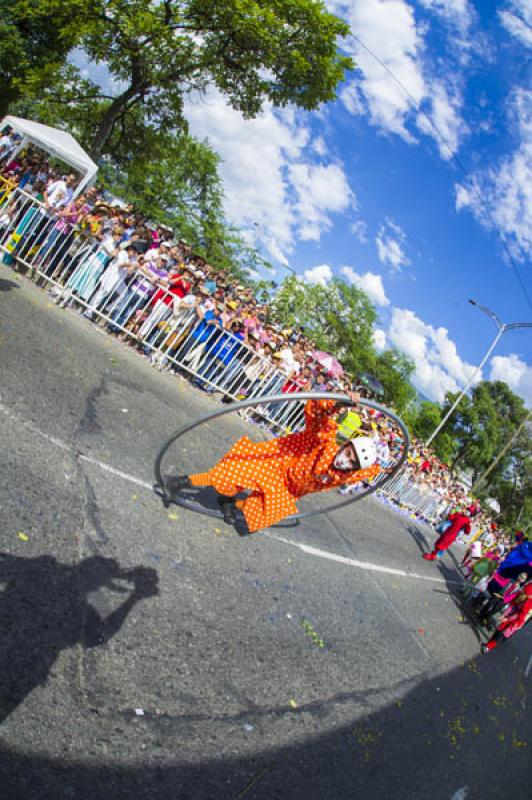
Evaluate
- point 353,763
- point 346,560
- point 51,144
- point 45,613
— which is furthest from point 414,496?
point 45,613

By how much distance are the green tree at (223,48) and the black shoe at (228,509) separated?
14.8m

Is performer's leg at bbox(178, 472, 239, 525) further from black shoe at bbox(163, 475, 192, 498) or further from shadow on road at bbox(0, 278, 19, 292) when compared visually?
shadow on road at bbox(0, 278, 19, 292)

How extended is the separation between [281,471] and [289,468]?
9cm

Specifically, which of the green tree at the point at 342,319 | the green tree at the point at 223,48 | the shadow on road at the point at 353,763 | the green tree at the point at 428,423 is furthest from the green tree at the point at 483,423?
the shadow on road at the point at 353,763

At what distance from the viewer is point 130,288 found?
9891mm

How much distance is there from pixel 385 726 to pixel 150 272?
27.2ft

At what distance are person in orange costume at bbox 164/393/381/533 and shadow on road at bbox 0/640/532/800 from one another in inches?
74.0

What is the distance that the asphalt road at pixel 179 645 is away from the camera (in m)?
2.78

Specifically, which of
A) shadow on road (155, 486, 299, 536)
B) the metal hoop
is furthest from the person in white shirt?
the metal hoop

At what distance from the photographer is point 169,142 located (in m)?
20.4

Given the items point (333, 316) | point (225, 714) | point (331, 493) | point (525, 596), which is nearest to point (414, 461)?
point (331, 493)

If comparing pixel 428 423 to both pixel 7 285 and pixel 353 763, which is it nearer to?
pixel 7 285

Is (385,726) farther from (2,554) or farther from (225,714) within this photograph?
(2,554)

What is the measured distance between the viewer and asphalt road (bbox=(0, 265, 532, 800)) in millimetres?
2779
